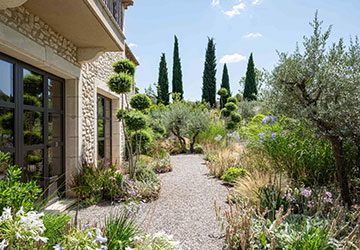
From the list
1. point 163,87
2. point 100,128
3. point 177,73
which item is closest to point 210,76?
point 177,73

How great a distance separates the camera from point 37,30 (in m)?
3.51

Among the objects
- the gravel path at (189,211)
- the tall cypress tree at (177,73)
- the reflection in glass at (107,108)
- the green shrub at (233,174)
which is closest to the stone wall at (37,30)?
the reflection in glass at (107,108)

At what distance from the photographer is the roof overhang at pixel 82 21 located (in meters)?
3.19

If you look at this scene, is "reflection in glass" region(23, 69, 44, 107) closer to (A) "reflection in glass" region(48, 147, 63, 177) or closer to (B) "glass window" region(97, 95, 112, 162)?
(A) "reflection in glass" region(48, 147, 63, 177)

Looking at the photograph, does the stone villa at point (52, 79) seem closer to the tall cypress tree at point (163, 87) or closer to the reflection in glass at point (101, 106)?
the reflection in glass at point (101, 106)

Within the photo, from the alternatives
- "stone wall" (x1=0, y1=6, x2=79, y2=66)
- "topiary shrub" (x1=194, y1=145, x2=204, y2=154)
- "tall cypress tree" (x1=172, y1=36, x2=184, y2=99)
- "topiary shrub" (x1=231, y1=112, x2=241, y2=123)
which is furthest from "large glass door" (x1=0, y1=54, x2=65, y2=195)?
"tall cypress tree" (x1=172, y1=36, x2=184, y2=99)

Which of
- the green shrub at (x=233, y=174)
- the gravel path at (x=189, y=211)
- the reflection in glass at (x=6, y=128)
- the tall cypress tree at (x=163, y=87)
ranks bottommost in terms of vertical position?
the gravel path at (x=189, y=211)

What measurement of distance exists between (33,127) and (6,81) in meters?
0.84

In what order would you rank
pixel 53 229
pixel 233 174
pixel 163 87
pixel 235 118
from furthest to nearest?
pixel 163 87 → pixel 235 118 → pixel 233 174 → pixel 53 229

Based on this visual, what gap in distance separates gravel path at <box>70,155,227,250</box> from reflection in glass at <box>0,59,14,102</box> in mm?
1946

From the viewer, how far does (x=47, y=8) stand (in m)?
3.27

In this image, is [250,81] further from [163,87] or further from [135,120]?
[135,120]

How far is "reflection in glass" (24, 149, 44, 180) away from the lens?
350 centimetres

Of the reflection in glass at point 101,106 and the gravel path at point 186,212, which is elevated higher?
the reflection in glass at point 101,106
